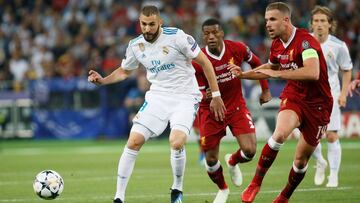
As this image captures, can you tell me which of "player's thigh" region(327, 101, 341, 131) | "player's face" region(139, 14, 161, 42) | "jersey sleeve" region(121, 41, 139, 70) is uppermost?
"player's face" region(139, 14, 161, 42)

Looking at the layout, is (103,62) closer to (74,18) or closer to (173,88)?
(74,18)

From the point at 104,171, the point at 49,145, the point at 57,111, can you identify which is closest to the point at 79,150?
the point at 49,145

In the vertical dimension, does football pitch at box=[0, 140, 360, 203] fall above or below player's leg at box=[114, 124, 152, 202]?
below

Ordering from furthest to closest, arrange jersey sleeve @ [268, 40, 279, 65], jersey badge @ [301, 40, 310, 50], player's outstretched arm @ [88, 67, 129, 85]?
player's outstretched arm @ [88, 67, 129, 85], jersey sleeve @ [268, 40, 279, 65], jersey badge @ [301, 40, 310, 50]

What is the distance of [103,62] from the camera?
971 inches

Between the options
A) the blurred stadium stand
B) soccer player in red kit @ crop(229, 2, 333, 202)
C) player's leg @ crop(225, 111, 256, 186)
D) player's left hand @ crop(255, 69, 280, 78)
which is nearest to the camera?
player's left hand @ crop(255, 69, 280, 78)

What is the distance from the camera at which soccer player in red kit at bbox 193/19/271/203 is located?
1064 cm

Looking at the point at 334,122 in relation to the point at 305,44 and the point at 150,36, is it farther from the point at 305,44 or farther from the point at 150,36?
the point at 150,36

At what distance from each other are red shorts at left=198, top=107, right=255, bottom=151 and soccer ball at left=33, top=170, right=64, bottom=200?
6.74ft

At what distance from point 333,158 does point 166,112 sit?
3.64 metres

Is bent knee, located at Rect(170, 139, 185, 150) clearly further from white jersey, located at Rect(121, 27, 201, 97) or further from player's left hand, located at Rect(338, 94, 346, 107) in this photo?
player's left hand, located at Rect(338, 94, 346, 107)

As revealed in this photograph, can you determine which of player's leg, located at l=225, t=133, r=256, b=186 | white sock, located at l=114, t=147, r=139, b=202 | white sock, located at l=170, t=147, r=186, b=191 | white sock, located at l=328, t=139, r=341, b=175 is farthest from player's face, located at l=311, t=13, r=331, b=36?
white sock, located at l=114, t=147, r=139, b=202

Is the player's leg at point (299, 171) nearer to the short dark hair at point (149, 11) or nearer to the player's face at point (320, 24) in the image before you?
the short dark hair at point (149, 11)

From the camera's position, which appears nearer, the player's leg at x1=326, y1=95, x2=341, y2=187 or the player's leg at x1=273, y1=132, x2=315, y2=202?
the player's leg at x1=273, y1=132, x2=315, y2=202
